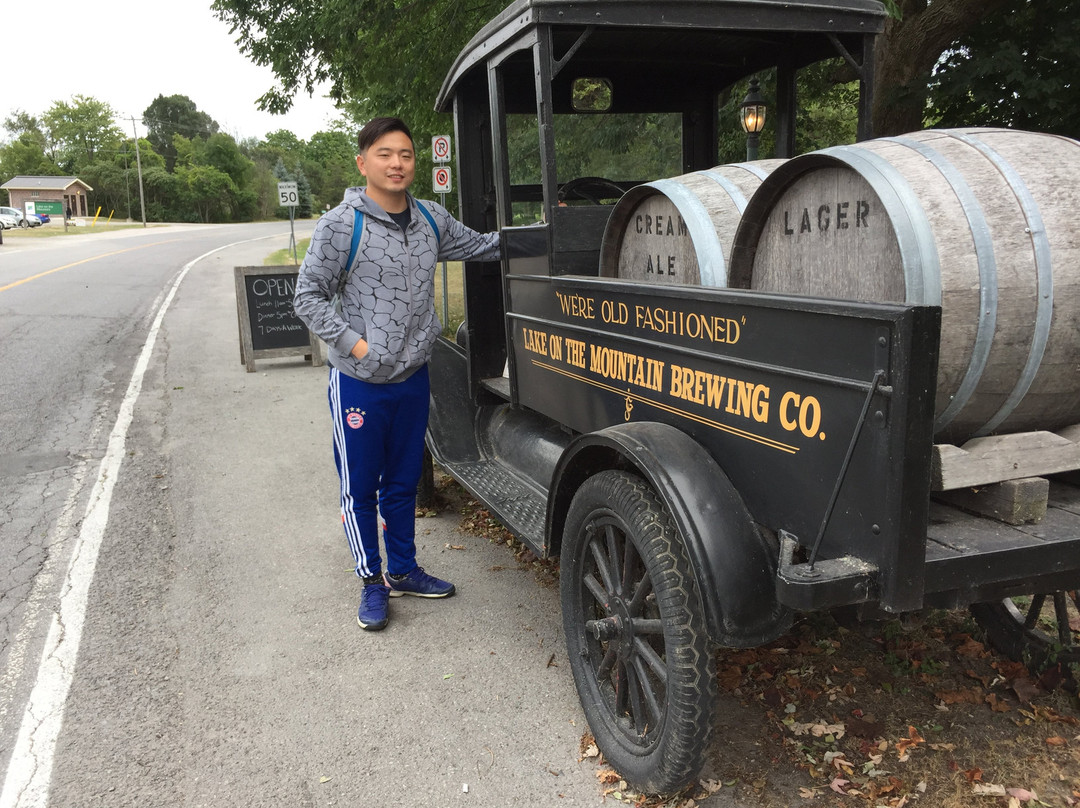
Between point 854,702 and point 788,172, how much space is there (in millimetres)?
1805

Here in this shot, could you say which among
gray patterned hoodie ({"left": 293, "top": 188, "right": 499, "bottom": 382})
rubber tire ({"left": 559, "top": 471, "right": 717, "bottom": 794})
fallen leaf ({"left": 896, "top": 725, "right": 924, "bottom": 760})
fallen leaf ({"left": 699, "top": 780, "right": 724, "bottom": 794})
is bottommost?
fallen leaf ({"left": 699, "top": 780, "right": 724, "bottom": 794})

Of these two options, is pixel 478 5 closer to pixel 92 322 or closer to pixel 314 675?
pixel 314 675

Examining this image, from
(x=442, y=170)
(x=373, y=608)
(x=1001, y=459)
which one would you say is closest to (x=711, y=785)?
(x=1001, y=459)

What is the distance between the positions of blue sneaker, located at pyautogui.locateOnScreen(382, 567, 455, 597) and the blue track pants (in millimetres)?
46

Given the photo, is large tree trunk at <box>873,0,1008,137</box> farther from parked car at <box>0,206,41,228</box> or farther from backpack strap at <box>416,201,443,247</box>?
parked car at <box>0,206,41,228</box>

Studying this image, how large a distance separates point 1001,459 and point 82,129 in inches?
4409

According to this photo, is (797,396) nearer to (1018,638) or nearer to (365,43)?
(1018,638)

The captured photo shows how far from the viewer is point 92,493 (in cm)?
543

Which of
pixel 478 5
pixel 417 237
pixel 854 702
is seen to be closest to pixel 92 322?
pixel 478 5

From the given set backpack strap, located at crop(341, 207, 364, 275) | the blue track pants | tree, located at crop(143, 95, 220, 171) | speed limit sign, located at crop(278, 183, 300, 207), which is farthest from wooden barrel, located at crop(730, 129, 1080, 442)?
tree, located at crop(143, 95, 220, 171)

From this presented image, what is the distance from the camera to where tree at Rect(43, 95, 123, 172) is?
313 ft

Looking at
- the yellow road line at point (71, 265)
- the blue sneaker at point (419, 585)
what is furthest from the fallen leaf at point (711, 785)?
the yellow road line at point (71, 265)

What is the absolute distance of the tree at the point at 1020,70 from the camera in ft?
22.6

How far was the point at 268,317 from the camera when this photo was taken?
9.62 m
